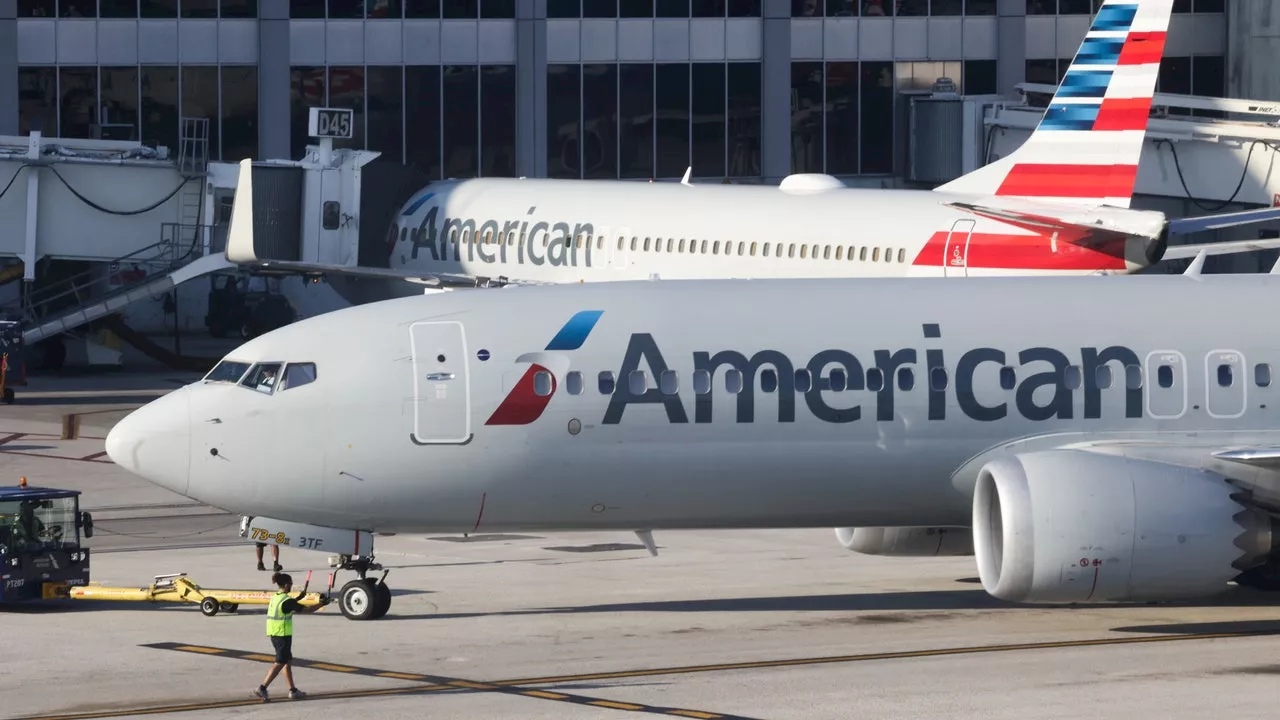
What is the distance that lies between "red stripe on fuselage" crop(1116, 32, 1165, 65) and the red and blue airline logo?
861 inches

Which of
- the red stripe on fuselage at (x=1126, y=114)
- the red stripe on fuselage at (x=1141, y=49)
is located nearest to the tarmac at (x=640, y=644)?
the red stripe on fuselage at (x=1126, y=114)

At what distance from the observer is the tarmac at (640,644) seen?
19875 mm

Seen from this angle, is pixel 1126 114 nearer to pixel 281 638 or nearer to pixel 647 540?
pixel 647 540

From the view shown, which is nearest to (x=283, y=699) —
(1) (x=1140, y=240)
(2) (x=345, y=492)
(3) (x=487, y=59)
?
(2) (x=345, y=492)

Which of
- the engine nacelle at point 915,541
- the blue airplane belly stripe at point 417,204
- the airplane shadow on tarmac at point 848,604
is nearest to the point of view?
the airplane shadow on tarmac at point 848,604

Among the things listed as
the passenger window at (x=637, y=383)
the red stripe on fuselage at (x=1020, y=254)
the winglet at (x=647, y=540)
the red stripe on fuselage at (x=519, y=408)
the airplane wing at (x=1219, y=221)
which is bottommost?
the winglet at (x=647, y=540)

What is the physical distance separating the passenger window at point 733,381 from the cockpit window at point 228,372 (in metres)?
5.94

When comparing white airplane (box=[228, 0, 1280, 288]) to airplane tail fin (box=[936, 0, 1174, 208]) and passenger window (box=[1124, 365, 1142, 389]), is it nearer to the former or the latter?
airplane tail fin (box=[936, 0, 1174, 208])

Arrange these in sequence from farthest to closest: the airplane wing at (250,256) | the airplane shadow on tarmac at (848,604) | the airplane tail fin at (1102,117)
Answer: the airplane wing at (250,256) → the airplane tail fin at (1102,117) → the airplane shadow on tarmac at (848,604)

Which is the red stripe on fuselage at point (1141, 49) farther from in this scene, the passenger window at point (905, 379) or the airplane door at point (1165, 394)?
the passenger window at point (905, 379)

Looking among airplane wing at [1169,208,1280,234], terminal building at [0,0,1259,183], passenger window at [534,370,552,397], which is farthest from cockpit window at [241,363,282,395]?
terminal building at [0,0,1259,183]

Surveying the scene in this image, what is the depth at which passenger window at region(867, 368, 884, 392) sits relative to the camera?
2447cm

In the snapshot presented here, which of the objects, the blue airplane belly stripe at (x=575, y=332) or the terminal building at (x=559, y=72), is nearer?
the blue airplane belly stripe at (x=575, y=332)

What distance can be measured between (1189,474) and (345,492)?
1015 centimetres
